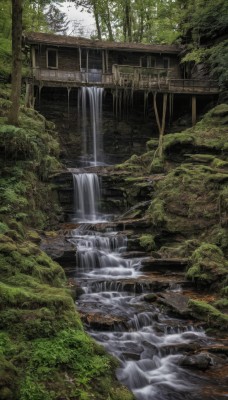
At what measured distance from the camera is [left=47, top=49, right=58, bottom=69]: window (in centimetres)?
2856

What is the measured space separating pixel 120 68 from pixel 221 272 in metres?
18.9

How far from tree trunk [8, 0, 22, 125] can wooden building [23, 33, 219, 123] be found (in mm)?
8860

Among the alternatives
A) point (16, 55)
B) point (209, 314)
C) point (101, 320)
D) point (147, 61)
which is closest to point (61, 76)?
point (147, 61)

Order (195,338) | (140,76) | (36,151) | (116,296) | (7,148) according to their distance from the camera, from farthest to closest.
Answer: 1. (140,76)
2. (36,151)
3. (7,148)
4. (116,296)
5. (195,338)

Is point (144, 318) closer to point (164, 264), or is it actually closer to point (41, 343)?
point (164, 264)

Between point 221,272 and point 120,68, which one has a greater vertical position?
point 120,68

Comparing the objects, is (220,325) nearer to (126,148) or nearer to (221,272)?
(221,272)

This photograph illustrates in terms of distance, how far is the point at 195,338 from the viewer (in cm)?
799

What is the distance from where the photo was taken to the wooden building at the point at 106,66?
25.0 m

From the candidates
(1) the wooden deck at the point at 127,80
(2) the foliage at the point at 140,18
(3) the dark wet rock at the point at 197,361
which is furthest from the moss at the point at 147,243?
(2) the foliage at the point at 140,18

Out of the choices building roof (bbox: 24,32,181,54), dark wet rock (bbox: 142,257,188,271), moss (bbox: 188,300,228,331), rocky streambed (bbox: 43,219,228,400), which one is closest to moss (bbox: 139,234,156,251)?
rocky streambed (bbox: 43,219,228,400)

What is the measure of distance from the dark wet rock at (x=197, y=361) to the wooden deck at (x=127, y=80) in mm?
20491

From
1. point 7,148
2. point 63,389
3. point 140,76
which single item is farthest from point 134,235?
point 140,76

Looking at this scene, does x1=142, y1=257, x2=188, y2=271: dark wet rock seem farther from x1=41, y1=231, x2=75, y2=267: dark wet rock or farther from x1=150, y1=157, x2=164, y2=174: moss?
x1=150, y1=157, x2=164, y2=174: moss
